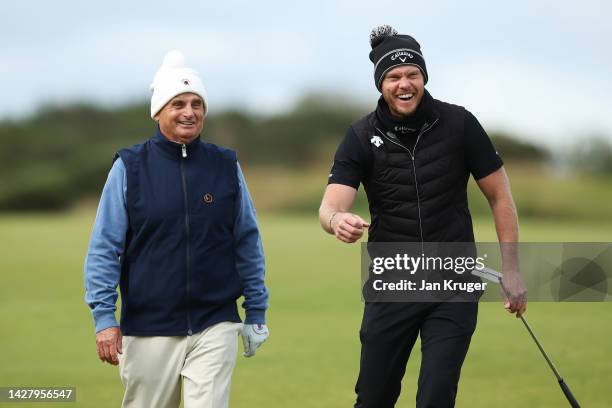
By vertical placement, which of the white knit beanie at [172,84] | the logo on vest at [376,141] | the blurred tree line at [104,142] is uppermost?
the blurred tree line at [104,142]

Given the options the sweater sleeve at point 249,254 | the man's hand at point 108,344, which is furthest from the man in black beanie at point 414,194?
the man's hand at point 108,344

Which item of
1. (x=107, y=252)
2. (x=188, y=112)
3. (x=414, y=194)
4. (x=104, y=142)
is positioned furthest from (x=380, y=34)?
(x=104, y=142)

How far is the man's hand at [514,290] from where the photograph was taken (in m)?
5.78

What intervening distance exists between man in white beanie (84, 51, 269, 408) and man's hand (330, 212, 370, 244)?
2.04 ft

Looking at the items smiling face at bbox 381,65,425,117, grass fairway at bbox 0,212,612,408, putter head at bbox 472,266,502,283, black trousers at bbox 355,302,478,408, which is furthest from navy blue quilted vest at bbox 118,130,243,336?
grass fairway at bbox 0,212,612,408

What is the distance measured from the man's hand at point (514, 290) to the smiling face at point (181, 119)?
5.87 feet

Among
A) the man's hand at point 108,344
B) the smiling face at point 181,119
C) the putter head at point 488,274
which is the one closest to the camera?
the man's hand at point 108,344

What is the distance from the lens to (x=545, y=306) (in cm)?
1677

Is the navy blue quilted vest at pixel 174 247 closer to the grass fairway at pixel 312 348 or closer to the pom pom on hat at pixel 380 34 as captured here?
the pom pom on hat at pixel 380 34

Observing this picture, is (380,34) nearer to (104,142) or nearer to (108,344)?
(108,344)

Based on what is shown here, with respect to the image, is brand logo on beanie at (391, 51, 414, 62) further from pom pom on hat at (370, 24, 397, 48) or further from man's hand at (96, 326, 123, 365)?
man's hand at (96, 326, 123, 365)

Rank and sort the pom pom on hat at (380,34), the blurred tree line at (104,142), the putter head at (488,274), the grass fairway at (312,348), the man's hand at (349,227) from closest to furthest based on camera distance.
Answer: the man's hand at (349,227), the putter head at (488,274), the pom pom on hat at (380,34), the grass fairway at (312,348), the blurred tree line at (104,142)

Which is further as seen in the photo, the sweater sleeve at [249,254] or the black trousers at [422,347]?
the sweater sleeve at [249,254]

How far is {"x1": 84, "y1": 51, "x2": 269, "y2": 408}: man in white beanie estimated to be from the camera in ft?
17.9
